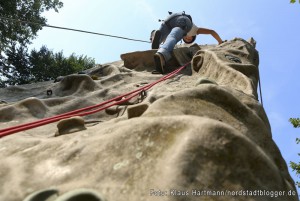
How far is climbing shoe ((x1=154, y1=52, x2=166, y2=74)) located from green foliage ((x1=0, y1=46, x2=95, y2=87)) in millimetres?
6307

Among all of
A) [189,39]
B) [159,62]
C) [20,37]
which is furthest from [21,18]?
[159,62]

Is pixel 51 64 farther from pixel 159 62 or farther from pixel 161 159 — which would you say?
pixel 161 159

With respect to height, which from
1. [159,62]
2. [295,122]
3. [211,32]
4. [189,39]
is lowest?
[295,122]

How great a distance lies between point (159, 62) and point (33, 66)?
7.15 meters

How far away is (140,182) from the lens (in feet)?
4.50

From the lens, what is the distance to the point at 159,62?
190 inches

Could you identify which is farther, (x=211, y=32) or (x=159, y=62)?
(x=211, y=32)

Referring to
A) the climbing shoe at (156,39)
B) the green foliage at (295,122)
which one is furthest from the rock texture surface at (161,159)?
the green foliage at (295,122)

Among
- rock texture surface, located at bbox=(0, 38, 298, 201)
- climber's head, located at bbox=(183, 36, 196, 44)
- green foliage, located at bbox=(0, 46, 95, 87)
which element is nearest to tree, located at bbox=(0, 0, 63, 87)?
green foliage, located at bbox=(0, 46, 95, 87)

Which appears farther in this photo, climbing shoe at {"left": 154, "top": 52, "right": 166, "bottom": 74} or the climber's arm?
the climber's arm

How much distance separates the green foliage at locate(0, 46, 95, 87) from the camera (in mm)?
10797

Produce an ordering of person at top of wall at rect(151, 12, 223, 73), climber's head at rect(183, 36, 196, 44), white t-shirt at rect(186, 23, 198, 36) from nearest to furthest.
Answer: person at top of wall at rect(151, 12, 223, 73) < white t-shirt at rect(186, 23, 198, 36) < climber's head at rect(183, 36, 196, 44)

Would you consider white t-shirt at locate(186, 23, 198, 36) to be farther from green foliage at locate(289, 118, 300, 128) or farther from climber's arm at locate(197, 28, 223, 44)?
green foliage at locate(289, 118, 300, 128)

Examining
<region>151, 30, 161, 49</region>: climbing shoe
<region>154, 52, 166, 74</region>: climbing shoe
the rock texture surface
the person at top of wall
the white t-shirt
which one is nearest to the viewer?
the rock texture surface
